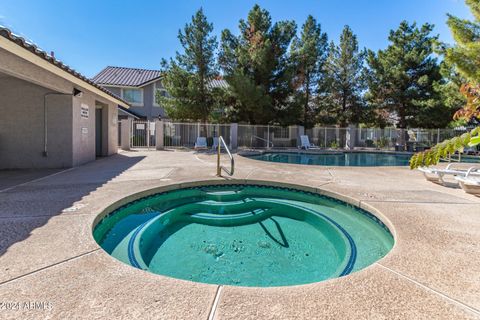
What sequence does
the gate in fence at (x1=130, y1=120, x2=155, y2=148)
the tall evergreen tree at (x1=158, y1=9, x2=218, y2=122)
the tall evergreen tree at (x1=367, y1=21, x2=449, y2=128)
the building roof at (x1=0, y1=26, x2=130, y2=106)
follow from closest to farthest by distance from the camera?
the building roof at (x1=0, y1=26, x2=130, y2=106) < the gate in fence at (x1=130, y1=120, x2=155, y2=148) < the tall evergreen tree at (x1=158, y1=9, x2=218, y2=122) < the tall evergreen tree at (x1=367, y1=21, x2=449, y2=128)

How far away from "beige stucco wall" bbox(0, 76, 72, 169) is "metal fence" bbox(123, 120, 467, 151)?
9.64 meters

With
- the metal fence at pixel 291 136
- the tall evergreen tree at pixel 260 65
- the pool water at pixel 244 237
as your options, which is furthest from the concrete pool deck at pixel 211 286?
the metal fence at pixel 291 136

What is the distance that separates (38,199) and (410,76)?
24448 mm

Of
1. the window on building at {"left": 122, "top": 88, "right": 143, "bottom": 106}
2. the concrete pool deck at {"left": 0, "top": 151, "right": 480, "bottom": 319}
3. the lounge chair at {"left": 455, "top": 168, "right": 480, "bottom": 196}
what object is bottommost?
the concrete pool deck at {"left": 0, "top": 151, "right": 480, "bottom": 319}

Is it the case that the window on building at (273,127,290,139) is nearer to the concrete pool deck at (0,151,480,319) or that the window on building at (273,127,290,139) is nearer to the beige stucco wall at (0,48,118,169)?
the beige stucco wall at (0,48,118,169)

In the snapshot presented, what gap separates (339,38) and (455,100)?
34.1 ft

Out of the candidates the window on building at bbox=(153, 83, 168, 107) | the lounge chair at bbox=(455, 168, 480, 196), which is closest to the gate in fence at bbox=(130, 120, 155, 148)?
the window on building at bbox=(153, 83, 168, 107)

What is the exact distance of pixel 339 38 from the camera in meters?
22.9

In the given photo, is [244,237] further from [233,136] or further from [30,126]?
[233,136]

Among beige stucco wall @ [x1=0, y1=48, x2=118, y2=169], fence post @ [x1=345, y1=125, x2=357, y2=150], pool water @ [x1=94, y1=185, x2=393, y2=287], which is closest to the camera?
pool water @ [x1=94, y1=185, x2=393, y2=287]

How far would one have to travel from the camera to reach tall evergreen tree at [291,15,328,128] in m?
19.6

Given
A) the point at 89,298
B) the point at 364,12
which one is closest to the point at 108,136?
the point at 89,298

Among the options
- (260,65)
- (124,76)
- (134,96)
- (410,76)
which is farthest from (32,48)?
(410,76)

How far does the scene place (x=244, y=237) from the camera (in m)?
4.20
